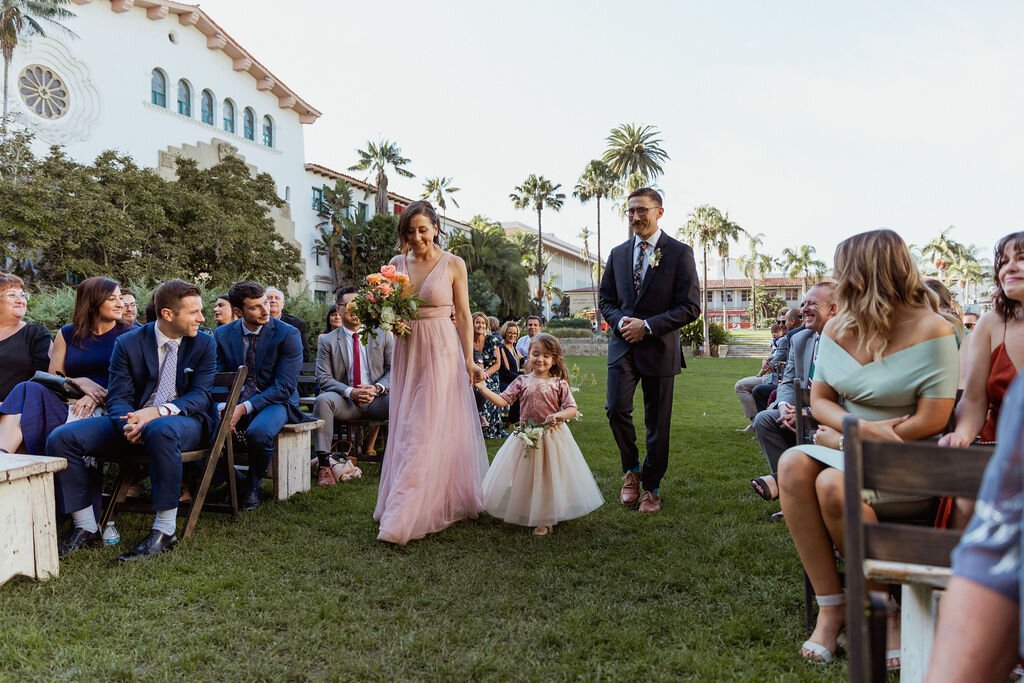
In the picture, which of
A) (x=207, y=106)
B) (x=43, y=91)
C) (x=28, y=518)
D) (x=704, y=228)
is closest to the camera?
(x=28, y=518)

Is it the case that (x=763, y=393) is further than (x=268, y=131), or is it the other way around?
(x=268, y=131)

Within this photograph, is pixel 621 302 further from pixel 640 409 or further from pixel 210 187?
pixel 210 187

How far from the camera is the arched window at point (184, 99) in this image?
34.6 m

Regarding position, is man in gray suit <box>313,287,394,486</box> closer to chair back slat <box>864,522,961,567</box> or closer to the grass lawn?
the grass lawn

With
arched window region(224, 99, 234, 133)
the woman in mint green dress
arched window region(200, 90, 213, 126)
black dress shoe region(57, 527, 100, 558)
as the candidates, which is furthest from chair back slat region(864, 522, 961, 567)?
arched window region(224, 99, 234, 133)

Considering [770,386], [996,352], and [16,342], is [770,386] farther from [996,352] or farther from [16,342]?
[16,342]

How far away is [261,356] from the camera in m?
6.26

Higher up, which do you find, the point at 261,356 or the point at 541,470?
the point at 261,356

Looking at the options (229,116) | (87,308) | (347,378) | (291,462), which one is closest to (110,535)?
(291,462)

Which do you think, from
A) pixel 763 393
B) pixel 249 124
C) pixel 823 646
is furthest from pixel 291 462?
pixel 249 124

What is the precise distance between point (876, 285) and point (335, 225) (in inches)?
1657

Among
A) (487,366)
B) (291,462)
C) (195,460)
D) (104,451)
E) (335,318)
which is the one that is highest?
(335,318)

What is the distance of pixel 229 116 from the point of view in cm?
3747

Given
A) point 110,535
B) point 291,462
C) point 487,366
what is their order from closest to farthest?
1. point 110,535
2. point 291,462
3. point 487,366
